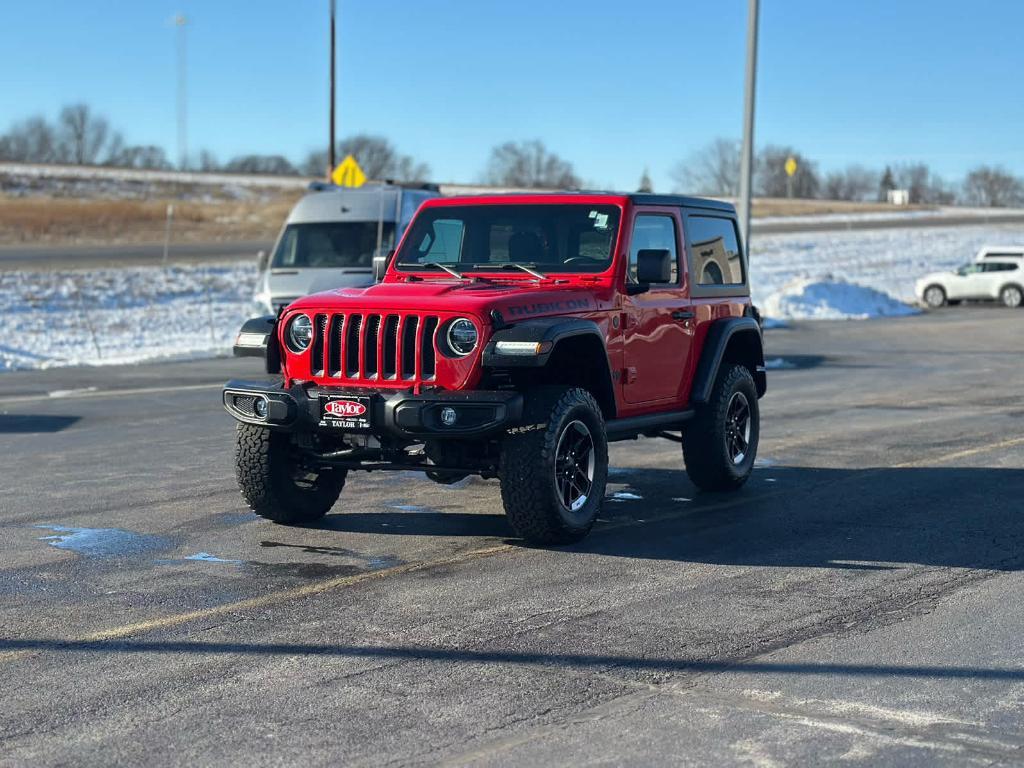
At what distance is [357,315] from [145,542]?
1780 millimetres

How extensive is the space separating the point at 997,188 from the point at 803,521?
133921 millimetres

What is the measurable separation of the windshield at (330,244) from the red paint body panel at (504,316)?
12.0m

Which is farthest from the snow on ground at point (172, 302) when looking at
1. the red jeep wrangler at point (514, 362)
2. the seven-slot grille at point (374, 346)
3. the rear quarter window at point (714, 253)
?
the seven-slot grille at point (374, 346)

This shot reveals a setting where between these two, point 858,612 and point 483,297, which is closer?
point 858,612

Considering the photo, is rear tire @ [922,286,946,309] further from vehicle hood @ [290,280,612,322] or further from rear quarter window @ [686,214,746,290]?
vehicle hood @ [290,280,612,322]

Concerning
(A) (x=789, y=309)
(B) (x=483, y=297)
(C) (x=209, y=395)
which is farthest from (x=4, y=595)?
(A) (x=789, y=309)

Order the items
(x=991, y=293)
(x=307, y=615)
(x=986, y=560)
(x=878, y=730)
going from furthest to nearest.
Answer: (x=991, y=293) < (x=986, y=560) < (x=307, y=615) < (x=878, y=730)

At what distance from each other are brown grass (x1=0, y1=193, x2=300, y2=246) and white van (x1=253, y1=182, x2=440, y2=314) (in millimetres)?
33536

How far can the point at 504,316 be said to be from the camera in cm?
798

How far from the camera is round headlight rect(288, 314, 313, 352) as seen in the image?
27.4ft

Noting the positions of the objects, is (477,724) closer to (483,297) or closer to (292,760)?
(292,760)

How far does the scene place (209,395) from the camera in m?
16.9

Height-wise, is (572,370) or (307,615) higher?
(572,370)

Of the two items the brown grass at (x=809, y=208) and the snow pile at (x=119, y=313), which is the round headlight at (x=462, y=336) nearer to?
the snow pile at (x=119, y=313)
